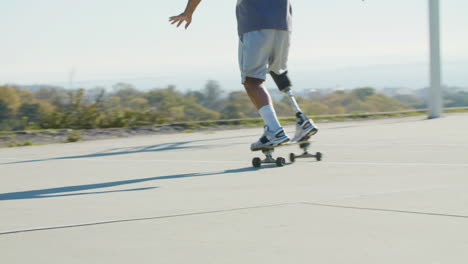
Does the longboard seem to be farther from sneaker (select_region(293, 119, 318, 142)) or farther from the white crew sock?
the white crew sock

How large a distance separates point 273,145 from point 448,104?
9271 mm

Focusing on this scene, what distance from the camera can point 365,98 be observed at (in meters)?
16.1

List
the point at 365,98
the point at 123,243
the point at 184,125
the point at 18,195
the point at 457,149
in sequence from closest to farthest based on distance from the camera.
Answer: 1. the point at 123,243
2. the point at 18,195
3. the point at 457,149
4. the point at 184,125
5. the point at 365,98

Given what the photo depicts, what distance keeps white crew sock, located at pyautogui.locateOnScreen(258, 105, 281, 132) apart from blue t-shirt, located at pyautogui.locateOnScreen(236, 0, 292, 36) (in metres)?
0.70

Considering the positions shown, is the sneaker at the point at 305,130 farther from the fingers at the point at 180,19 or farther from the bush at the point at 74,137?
the bush at the point at 74,137

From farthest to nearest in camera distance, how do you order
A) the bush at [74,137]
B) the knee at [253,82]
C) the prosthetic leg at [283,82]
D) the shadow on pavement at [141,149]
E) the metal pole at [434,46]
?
the metal pole at [434,46] < the bush at [74,137] < the shadow on pavement at [141,149] < the prosthetic leg at [283,82] < the knee at [253,82]

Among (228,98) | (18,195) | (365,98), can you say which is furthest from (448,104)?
(18,195)

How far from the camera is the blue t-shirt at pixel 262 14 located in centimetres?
597

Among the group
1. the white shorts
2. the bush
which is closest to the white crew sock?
the white shorts

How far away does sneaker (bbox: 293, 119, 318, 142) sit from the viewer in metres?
6.03

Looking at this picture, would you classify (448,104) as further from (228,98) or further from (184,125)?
(184,125)

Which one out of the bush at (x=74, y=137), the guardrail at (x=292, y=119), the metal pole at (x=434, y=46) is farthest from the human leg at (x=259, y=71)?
the metal pole at (x=434, y=46)

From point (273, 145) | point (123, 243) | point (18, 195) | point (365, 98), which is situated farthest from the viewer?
point (365, 98)

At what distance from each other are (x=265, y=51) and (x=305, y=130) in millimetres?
A: 772
